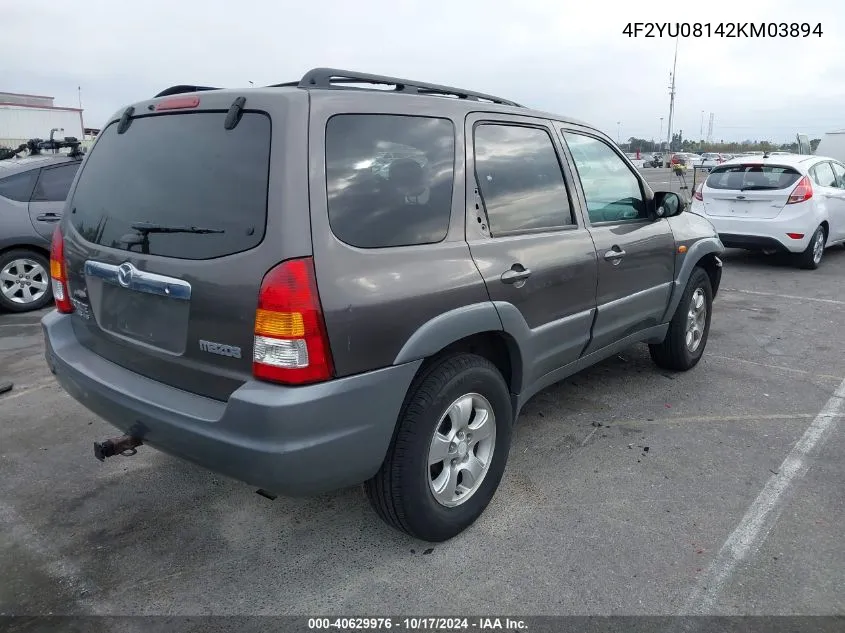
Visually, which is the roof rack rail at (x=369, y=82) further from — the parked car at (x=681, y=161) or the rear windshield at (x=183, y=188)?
the parked car at (x=681, y=161)

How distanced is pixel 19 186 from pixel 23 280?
3.35 feet

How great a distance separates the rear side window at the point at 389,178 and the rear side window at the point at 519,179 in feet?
0.83

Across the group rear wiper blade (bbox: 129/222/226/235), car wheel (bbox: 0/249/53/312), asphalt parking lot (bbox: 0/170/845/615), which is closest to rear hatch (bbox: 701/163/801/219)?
asphalt parking lot (bbox: 0/170/845/615)

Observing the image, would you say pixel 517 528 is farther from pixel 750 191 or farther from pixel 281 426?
pixel 750 191

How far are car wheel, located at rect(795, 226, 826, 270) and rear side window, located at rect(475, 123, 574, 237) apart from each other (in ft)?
24.1

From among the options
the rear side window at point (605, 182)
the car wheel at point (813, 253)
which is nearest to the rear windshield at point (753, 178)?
the car wheel at point (813, 253)

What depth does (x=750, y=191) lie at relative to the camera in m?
9.11

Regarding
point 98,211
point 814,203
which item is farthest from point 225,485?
point 814,203

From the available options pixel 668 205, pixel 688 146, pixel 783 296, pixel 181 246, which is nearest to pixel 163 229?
pixel 181 246

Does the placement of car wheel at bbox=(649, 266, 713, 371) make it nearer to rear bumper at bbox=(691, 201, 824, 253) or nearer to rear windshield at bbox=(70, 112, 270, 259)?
rear windshield at bbox=(70, 112, 270, 259)

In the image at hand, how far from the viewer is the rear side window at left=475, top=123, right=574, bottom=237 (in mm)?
2971

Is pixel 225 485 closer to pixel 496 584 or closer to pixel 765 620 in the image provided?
pixel 496 584

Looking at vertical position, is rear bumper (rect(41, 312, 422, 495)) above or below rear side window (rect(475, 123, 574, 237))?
below

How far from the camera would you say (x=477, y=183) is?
2896mm
